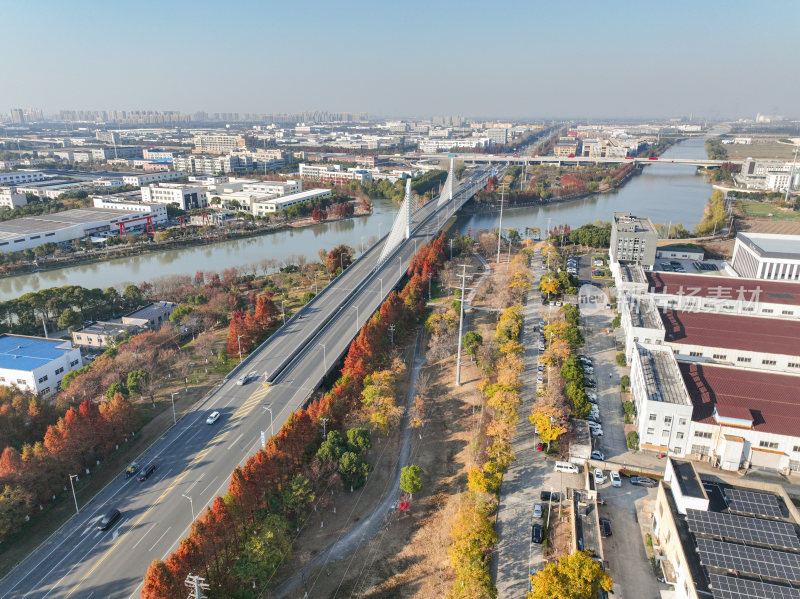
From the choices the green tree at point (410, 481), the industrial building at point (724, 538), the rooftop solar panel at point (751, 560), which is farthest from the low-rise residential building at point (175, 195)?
the rooftop solar panel at point (751, 560)

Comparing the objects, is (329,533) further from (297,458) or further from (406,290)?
(406,290)

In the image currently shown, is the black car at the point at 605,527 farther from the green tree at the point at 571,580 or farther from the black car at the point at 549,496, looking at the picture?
the green tree at the point at 571,580

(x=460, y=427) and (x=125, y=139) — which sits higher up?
(x=125, y=139)

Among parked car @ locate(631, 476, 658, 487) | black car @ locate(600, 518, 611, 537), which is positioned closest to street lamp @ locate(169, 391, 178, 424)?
black car @ locate(600, 518, 611, 537)

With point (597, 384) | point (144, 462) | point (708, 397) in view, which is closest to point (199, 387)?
point (144, 462)

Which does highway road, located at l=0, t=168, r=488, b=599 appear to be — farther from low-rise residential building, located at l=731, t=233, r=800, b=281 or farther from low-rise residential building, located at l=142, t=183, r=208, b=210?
low-rise residential building, located at l=142, t=183, r=208, b=210

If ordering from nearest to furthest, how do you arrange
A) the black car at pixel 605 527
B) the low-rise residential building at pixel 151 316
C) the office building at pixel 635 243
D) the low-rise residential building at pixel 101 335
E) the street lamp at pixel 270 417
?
1. the black car at pixel 605 527
2. the street lamp at pixel 270 417
3. the low-rise residential building at pixel 101 335
4. the low-rise residential building at pixel 151 316
5. the office building at pixel 635 243

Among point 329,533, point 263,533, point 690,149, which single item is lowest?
point 329,533
